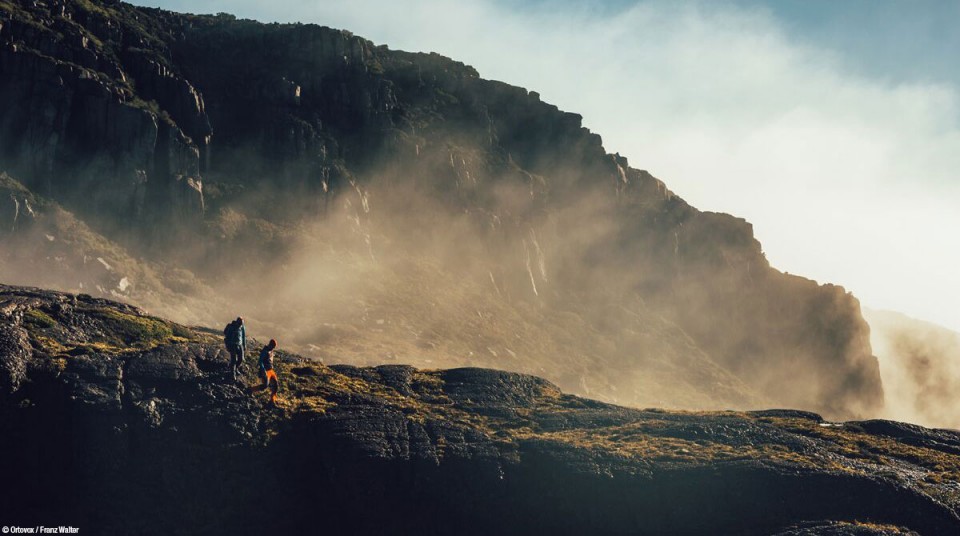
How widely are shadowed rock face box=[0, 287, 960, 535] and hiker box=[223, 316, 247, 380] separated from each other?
0.60 metres

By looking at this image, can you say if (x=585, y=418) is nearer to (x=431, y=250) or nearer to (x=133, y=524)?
(x=133, y=524)

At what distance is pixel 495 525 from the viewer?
100ft

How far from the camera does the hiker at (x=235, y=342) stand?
32.5 meters

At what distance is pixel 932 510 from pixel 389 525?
2259 cm

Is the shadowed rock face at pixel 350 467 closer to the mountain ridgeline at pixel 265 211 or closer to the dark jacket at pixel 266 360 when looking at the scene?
the dark jacket at pixel 266 360

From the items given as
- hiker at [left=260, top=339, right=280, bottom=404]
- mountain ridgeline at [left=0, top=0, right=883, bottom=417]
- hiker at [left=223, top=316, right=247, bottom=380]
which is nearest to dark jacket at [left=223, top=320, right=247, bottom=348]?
hiker at [left=223, top=316, right=247, bottom=380]

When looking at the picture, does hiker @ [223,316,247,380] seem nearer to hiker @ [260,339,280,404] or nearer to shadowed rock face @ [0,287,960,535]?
shadowed rock face @ [0,287,960,535]

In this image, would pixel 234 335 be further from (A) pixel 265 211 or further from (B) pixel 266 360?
(A) pixel 265 211

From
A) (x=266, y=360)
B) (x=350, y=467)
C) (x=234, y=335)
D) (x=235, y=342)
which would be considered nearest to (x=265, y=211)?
(x=235, y=342)

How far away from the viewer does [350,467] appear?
3092cm

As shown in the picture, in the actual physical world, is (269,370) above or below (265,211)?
below

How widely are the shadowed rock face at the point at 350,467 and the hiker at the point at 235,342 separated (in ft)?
1.95

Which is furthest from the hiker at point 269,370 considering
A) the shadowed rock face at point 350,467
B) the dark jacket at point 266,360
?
the shadowed rock face at point 350,467

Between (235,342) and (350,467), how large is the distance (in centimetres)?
789
